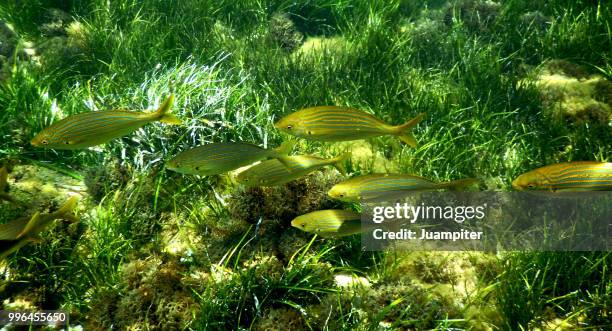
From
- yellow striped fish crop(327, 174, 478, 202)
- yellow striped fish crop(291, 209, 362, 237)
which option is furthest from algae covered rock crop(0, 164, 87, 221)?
yellow striped fish crop(327, 174, 478, 202)

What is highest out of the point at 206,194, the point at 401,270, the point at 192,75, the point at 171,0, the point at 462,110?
the point at 171,0

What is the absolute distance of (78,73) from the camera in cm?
786

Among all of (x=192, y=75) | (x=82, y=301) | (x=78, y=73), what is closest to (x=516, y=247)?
(x=82, y=301)

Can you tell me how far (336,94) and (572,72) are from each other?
4.31 m

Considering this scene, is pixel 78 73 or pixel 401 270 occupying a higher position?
pixel 78 73

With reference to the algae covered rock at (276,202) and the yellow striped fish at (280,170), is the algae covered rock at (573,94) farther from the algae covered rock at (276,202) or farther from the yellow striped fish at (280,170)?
the yellow striped fish at (280,170)

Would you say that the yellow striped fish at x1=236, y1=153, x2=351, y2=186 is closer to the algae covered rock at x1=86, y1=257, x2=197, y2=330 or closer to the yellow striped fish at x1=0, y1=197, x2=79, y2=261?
the algae covered rock at x1=86, y1=257, x2=197, y2=330

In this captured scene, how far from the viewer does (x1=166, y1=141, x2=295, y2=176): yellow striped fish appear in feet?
11.1

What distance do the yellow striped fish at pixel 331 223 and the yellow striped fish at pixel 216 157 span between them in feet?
2.05

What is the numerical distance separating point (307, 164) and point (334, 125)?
0.45m

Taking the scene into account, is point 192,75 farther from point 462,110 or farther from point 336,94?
point 462,110

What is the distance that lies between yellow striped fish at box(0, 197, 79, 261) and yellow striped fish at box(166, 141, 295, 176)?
1052 mm

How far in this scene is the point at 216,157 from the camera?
3.38m

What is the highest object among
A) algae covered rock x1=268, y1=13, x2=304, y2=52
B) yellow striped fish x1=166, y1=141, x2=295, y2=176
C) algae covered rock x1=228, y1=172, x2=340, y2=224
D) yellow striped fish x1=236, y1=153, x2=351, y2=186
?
algae covered rock x1=268, y1=13, x2=304, y2=52
